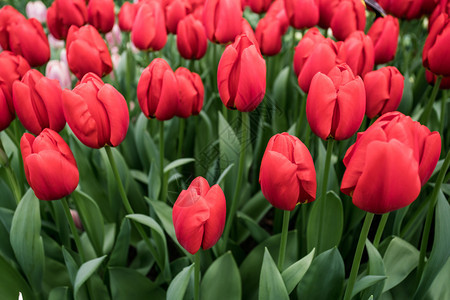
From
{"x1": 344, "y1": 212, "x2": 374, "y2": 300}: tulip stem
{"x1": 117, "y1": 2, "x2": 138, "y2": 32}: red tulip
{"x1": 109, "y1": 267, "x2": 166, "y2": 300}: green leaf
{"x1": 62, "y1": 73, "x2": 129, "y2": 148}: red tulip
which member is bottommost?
{"x1": 109, "y1": 267, "x2": 166, "y2": 300}: green leaf

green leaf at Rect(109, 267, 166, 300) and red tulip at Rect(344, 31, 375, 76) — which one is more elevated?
red tulip at Rect(344, 31, 375, 76)

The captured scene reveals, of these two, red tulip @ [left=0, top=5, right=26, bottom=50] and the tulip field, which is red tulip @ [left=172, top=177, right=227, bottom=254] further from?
red tulip @ [left=0, top=5, right=26, bottom=50]

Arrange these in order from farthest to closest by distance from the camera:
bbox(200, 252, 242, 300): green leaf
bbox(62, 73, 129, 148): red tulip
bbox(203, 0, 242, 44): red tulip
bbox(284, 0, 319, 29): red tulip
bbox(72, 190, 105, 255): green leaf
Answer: bbox(284, 0, 319, 29): red tulip < bbox(203, 0, 242, 44): red tulip < bbox(72, 190, 105, 255): green leaf < bbox(200, 252, 242, 300): green leaf < bbox(62, 73, 129, 148): red tulip

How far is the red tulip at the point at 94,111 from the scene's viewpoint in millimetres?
835

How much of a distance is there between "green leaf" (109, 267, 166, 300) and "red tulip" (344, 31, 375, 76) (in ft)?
2.44

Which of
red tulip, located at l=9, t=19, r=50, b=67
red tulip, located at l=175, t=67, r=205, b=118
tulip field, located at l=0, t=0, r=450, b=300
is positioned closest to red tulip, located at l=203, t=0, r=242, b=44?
tulip field, located at l=0, t=0, r=450, b=300

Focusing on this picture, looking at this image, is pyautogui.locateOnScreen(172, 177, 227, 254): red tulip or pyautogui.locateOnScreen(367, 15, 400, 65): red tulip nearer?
pyautogui.locateOnScreen(172, 177, 227, 254): red tulip

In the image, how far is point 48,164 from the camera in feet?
2.67

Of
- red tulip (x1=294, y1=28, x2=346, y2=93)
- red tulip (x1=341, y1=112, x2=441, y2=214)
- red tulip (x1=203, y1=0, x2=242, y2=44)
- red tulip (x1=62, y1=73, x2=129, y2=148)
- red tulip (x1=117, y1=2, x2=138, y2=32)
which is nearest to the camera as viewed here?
red tulip (x1=341, y1=112, x2=441, y2=214)

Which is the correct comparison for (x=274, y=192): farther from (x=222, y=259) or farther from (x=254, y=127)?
(x=254, y=127)

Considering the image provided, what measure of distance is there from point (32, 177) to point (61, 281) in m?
0.54

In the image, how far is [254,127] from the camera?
1496 mm

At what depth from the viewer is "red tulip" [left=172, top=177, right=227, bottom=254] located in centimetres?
71

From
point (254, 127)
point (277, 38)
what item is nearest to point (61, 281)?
point (254, 127)
